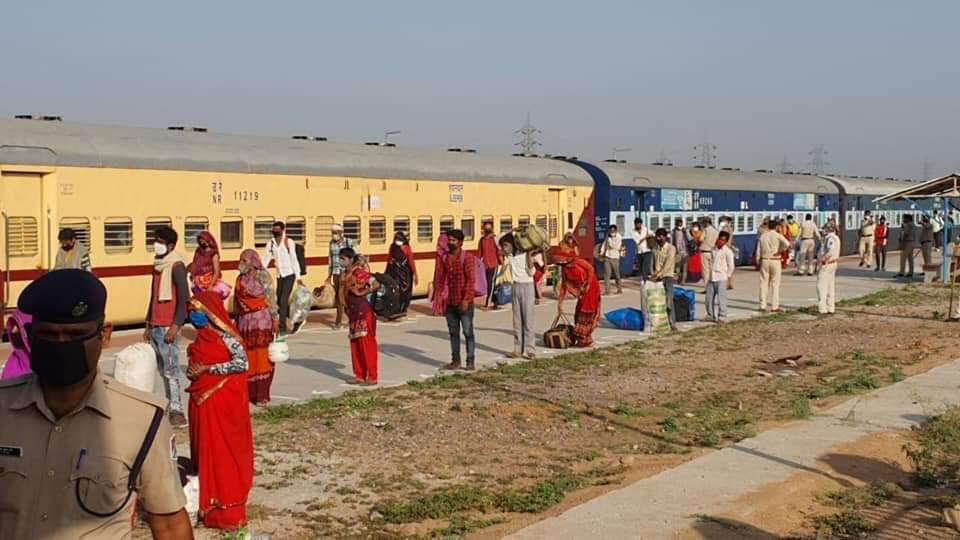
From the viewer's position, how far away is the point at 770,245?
22.8m

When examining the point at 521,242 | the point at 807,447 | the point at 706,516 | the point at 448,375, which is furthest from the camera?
the point at 521,242

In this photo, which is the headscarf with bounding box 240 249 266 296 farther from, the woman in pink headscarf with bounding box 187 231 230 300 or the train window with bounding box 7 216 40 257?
the train window with bounding box 7 216 40 257

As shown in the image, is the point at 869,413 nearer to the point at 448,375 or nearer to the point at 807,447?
the point at 807,447

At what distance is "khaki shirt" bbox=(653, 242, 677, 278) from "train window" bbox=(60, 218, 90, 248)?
28.2 feet

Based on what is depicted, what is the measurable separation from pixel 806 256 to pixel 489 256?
15.0m

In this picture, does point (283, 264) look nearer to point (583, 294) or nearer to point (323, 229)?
point (323, 229)

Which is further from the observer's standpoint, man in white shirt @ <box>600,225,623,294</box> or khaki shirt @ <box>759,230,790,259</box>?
man in white shirt @ <box>600,225,623,294</box>

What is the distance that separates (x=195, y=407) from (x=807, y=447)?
5.24 metres

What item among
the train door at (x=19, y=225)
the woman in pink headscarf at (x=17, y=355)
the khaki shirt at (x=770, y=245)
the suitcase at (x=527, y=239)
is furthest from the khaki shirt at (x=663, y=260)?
the woman in pink headscarf at (x=17, y=355)

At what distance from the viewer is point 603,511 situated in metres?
8.08

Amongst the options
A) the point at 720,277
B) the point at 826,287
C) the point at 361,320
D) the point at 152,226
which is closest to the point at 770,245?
the point at 826,287

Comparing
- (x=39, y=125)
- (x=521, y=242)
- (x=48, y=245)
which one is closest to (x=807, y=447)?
(x=521, y=242)

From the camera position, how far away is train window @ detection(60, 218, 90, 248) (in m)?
17.4

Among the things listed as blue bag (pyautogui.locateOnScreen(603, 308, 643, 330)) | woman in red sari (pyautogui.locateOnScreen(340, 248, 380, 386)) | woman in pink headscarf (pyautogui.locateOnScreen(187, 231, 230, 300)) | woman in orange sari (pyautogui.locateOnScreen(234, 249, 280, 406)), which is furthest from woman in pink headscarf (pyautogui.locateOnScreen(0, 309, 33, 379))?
blue bag (pyautogui.locateOnScreen(603, 308, 643, 330))
